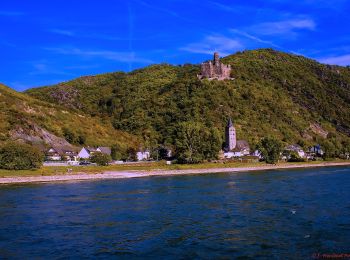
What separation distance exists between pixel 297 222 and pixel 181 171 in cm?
6585

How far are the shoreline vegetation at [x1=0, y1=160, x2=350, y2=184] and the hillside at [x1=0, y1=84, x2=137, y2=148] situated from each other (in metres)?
31.7

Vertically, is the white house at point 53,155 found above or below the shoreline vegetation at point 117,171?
above

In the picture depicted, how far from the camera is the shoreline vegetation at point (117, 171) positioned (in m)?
71.6

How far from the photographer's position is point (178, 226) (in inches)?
1083

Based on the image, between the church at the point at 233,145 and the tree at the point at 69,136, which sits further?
the church at the point at 233,145

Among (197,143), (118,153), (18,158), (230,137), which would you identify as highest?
(230,137)

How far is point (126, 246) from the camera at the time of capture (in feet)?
73.8

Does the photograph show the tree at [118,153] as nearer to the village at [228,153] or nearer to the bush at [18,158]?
the village at [228,153]

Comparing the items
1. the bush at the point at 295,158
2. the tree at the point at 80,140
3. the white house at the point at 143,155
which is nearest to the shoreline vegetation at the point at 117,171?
the bush at the point at 295,158

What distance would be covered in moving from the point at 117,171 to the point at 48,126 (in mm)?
51967

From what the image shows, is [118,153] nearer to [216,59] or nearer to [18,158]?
[18,158]

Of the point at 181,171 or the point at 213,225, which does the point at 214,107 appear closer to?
the point at 181,171

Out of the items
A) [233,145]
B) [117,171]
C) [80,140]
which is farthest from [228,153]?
[117,171]

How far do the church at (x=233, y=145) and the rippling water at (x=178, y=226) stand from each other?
299ft
